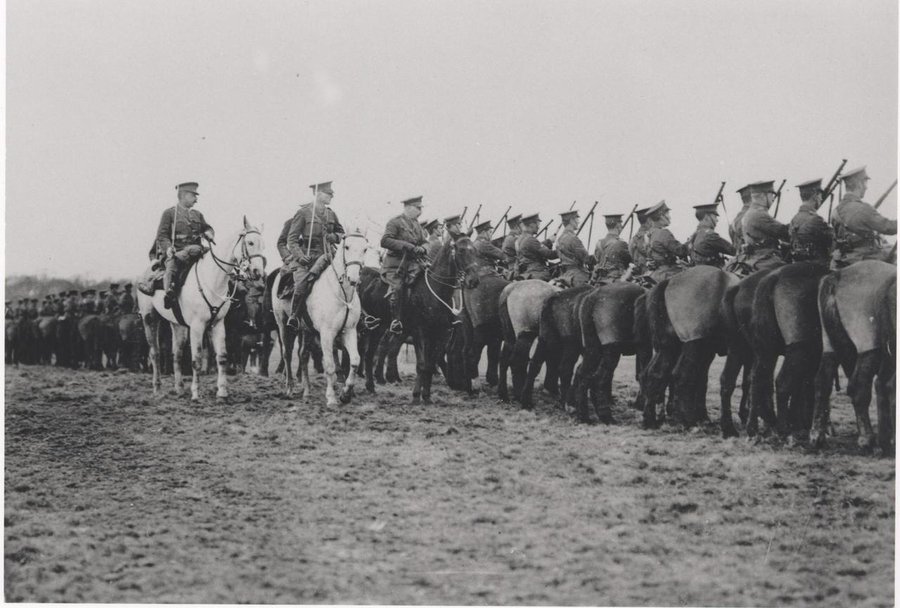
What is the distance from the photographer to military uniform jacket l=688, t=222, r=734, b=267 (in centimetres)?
1110

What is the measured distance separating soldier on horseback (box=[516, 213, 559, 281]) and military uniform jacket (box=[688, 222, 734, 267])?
3.08m

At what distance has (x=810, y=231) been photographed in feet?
32.2

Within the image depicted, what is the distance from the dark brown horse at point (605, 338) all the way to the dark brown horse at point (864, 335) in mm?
2525

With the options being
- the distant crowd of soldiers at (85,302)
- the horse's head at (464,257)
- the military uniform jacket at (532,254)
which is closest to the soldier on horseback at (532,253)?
the military uniform jacket at (532,254)

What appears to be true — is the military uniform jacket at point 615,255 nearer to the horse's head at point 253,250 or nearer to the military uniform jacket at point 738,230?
the military uniform jacket at point 738,230

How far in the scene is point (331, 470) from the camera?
381 inches

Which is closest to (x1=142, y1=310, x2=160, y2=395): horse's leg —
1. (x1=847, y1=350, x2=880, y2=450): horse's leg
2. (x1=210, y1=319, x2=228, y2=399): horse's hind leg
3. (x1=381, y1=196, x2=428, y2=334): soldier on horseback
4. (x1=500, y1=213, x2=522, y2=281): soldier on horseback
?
(x1=210, y1=319, x2=228, y2=399): horse's hind leg

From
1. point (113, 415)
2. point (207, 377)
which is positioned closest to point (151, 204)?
point (113, 415)

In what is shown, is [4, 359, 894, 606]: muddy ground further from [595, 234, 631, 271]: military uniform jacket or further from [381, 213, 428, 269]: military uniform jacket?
[381, 213, 428, 269]: military uniform jacket

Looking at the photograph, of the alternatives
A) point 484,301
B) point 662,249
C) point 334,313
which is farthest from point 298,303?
point 662,249

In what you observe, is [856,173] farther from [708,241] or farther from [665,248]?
[665,248]

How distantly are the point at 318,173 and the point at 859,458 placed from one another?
681 centimetres

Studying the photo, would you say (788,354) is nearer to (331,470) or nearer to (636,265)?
(636,265)

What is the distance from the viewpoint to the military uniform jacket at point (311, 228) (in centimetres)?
1256
